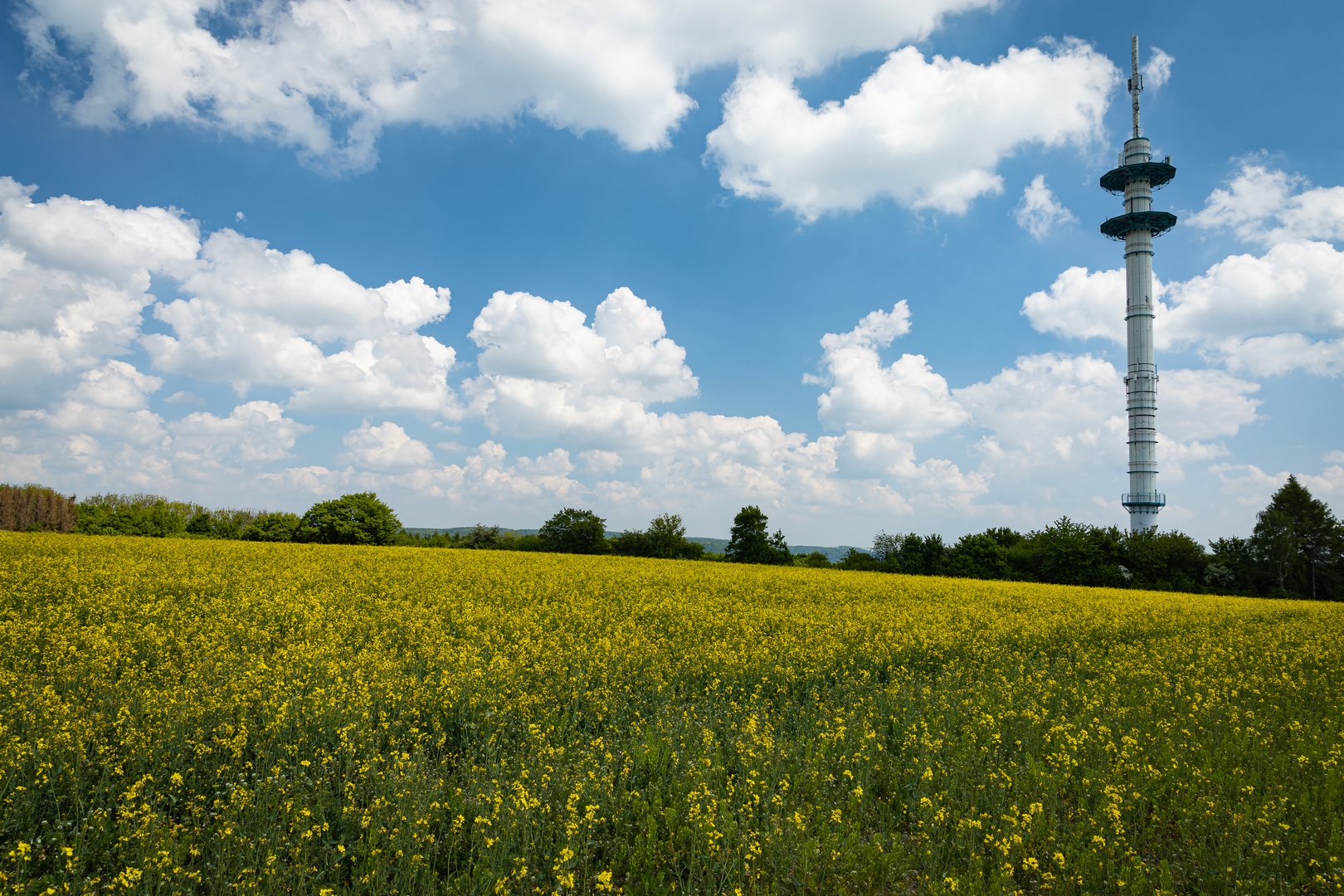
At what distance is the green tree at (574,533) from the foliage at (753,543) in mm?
12956

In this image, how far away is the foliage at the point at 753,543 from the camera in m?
56.3

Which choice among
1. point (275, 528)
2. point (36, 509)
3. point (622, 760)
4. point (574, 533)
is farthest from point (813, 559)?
point (36, 509)

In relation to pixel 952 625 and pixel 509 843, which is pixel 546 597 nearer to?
pixel 952 625

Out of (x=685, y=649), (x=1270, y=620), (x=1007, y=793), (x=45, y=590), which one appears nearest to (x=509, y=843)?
(x=1007, y=793)

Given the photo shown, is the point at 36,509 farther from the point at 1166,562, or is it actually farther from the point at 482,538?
the point at 1166,562

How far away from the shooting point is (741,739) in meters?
6.86

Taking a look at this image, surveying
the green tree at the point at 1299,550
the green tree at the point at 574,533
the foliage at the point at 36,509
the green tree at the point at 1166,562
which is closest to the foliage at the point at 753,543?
the green tree at the point at 574,533

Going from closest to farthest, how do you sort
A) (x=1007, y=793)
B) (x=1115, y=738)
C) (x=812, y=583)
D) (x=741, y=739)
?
(x=1007, y=793) < (x=741, y=739) < (x=1115, y=738) < (x=812, y=583)

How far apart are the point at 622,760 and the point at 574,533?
54728 mm

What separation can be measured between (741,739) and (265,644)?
27.8 feet

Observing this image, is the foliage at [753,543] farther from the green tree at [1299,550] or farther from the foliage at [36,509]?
the foliage at [36,509]

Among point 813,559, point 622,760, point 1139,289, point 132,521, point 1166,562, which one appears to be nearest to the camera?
point 622,760

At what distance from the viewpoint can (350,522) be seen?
48.3 meters

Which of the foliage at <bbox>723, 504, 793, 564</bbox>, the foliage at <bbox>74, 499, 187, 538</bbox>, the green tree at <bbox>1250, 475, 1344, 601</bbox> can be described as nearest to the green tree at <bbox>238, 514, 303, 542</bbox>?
the foliage at <bbox>74, 499, 187, 538</bbox>
